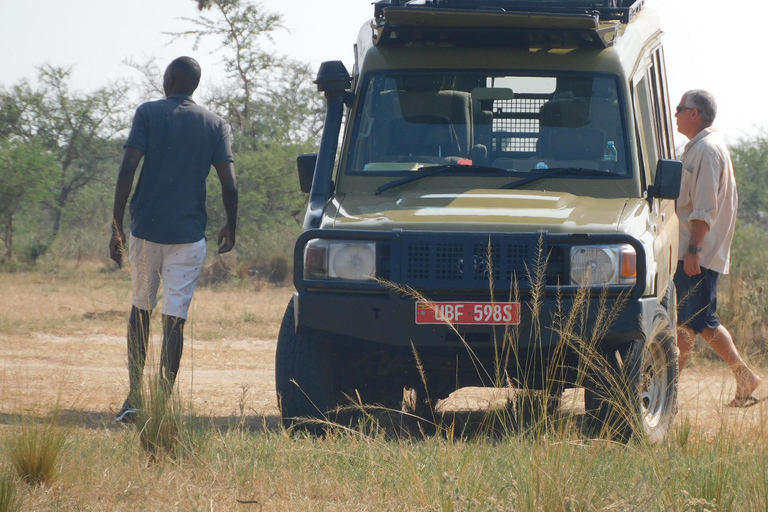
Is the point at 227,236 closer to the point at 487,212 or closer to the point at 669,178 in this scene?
the point at 487,212

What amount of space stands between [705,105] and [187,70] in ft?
11.0

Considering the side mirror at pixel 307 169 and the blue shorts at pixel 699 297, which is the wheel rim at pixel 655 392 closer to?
the blue shorts at pixel 699 297

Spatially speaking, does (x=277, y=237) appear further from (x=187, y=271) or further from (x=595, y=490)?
(x=595, y=490)

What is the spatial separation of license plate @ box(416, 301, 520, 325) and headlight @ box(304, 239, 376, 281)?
295 mm

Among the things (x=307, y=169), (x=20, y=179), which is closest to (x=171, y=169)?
(x=307, y=169)

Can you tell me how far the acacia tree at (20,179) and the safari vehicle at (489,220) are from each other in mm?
17654

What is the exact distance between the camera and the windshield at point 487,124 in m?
4.88

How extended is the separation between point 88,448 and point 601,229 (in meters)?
2.30

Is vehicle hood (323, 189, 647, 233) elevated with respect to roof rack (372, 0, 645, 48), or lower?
lower

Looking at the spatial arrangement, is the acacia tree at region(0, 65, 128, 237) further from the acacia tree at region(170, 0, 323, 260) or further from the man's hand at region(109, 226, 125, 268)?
the man's hand at region(109, 226, 125, 268)

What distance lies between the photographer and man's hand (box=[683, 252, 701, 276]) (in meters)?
5.91

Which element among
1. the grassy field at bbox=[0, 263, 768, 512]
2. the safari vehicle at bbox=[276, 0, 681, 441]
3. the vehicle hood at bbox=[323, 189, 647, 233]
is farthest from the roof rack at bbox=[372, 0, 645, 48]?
the grassy field at bbox=[0, 263, 768, 512]

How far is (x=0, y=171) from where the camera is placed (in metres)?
21.4

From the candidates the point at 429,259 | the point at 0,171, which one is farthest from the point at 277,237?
the point at 429,259
